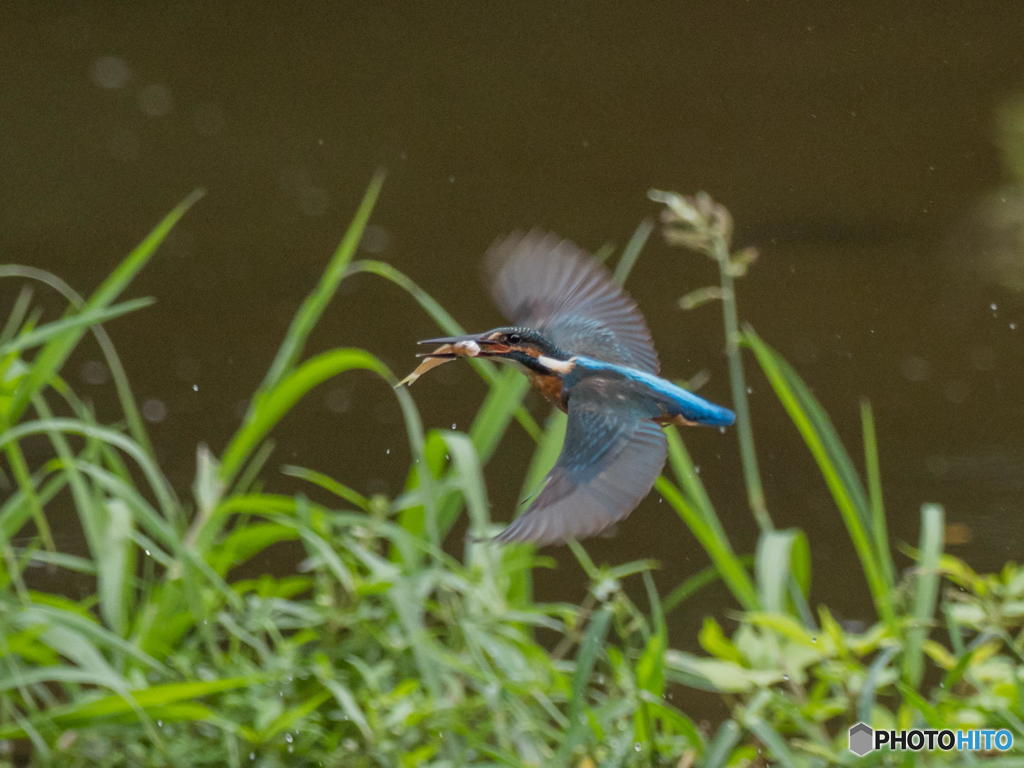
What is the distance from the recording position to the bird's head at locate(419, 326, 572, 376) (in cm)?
81

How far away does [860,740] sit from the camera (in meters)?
1.38

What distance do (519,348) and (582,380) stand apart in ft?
0.23

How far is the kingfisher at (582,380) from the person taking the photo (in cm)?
83

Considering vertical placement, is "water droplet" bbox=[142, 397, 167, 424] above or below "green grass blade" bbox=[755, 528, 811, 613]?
above

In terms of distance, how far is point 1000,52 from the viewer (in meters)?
3.58

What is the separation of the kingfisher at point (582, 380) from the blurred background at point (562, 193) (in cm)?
130

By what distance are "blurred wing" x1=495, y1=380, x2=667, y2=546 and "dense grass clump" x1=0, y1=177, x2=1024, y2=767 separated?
414 millimetres

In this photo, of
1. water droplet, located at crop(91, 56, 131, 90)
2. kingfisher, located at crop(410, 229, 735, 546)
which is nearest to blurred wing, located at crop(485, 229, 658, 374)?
kingfisher, located at crop(410, 229, 735, 546)

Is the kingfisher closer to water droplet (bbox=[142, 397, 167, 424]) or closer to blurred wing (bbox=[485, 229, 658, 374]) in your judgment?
blurred wing (bbox=[485, 229, 658, 374])

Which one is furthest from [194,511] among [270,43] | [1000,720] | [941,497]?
[270,43]

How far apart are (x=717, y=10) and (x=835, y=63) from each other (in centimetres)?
41

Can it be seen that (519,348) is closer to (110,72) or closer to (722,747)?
(722,747)

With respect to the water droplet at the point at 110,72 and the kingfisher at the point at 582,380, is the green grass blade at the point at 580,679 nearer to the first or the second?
the kingfisher at the point at 582,380

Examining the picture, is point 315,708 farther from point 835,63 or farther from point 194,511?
point 835,63
